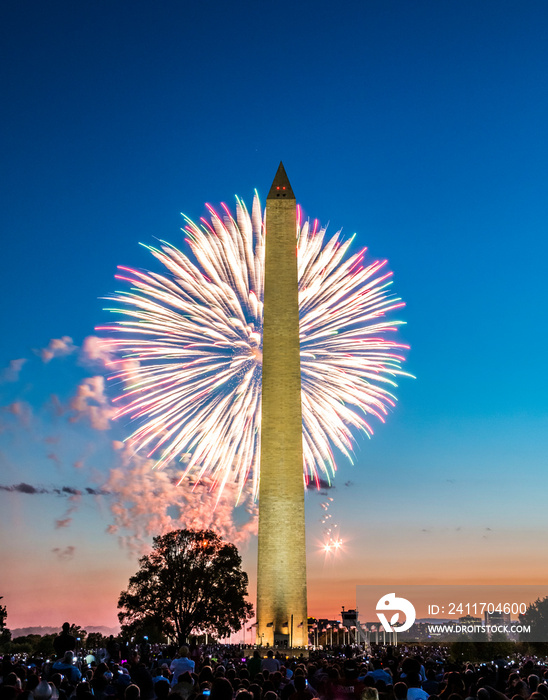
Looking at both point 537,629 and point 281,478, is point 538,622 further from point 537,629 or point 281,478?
point 281,478

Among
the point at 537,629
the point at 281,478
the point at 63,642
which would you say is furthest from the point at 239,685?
the point at 537,629

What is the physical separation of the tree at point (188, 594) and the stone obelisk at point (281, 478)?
933cm

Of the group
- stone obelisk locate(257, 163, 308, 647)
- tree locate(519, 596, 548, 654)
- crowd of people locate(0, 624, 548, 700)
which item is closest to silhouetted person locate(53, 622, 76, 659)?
crowd of people locate(0, 624, 548, 700)

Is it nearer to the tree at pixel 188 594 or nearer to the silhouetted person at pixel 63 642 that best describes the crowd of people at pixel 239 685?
the silhouetted person at pixel 63 642

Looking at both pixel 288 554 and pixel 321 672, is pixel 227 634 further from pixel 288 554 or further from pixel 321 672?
pixel 321 672

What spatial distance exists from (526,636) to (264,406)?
9998 centimetres

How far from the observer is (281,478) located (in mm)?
48938

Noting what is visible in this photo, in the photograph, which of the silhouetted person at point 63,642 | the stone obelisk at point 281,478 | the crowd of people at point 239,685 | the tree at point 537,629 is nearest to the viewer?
the crowd of people at point 239,685

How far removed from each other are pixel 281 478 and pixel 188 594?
14159mm

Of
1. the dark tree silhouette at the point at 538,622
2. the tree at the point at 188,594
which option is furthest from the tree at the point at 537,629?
the tree at the point at 188,594

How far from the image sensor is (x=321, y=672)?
14.0m

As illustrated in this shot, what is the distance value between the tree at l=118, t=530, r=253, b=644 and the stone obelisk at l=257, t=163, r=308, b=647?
30.6ft

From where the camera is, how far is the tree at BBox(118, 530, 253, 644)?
56281mm

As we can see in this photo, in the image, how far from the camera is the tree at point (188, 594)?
56.3m
